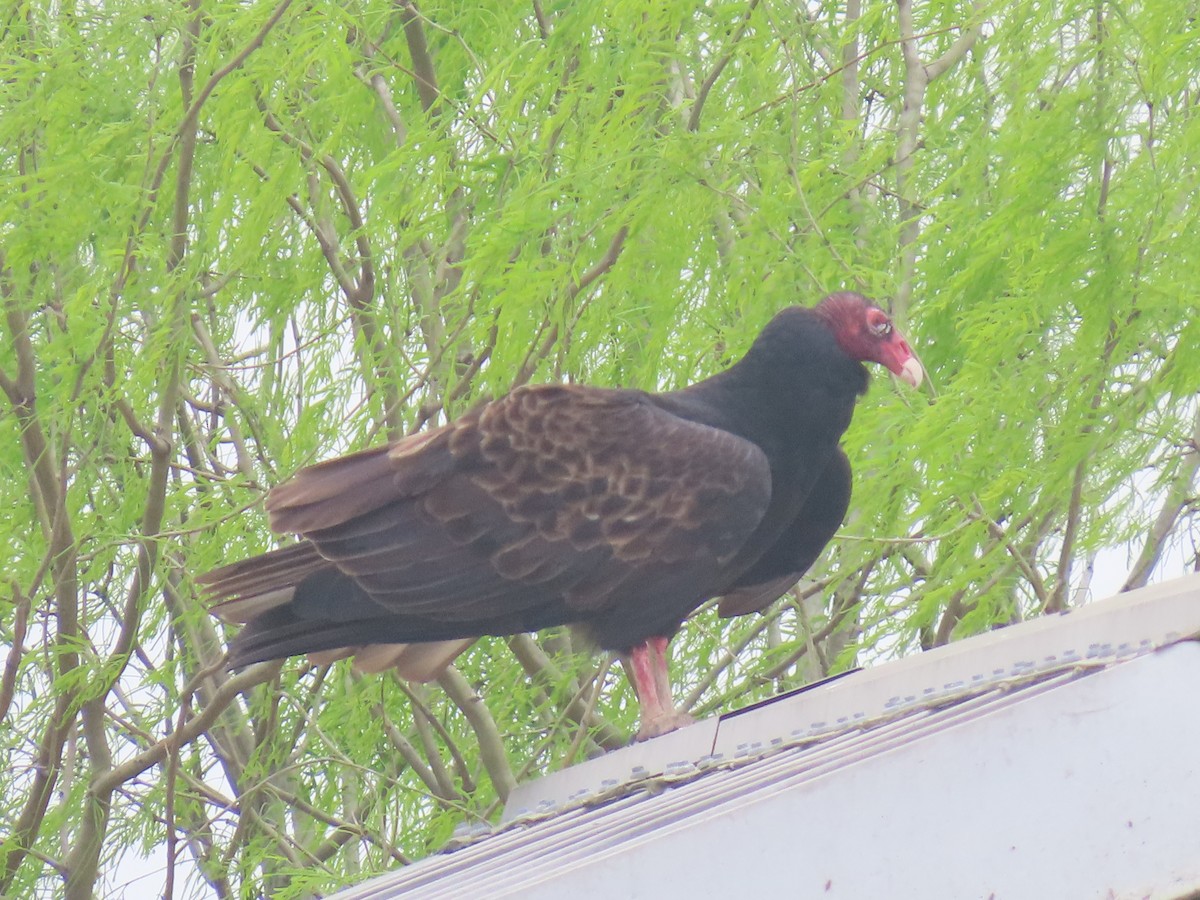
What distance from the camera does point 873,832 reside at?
1.67 m

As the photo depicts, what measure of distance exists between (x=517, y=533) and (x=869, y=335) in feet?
3.23

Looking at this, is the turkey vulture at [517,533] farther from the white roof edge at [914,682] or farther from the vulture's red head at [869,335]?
the white roof edge at [914,682]

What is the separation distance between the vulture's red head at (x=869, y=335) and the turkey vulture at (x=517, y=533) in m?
0.40

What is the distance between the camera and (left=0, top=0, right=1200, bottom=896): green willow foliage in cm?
396

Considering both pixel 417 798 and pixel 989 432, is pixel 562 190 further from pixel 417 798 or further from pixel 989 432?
pixel 417 798

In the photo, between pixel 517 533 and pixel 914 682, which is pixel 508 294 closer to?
pixel 517 533

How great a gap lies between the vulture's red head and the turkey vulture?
0.40m

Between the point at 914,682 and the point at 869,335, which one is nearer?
the point at 914,682

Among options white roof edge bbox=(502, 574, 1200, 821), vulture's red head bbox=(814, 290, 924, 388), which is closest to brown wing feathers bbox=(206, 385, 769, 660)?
vulture's red head bbox=(814, 290, 924, 388)

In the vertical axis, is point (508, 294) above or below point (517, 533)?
above

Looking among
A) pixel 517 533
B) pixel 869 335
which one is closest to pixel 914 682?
pixel 517 533

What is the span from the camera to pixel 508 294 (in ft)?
13.2

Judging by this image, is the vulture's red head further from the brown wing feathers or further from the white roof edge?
the white roof edge

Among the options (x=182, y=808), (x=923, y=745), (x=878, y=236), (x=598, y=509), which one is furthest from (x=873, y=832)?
(x=182, y=808)
